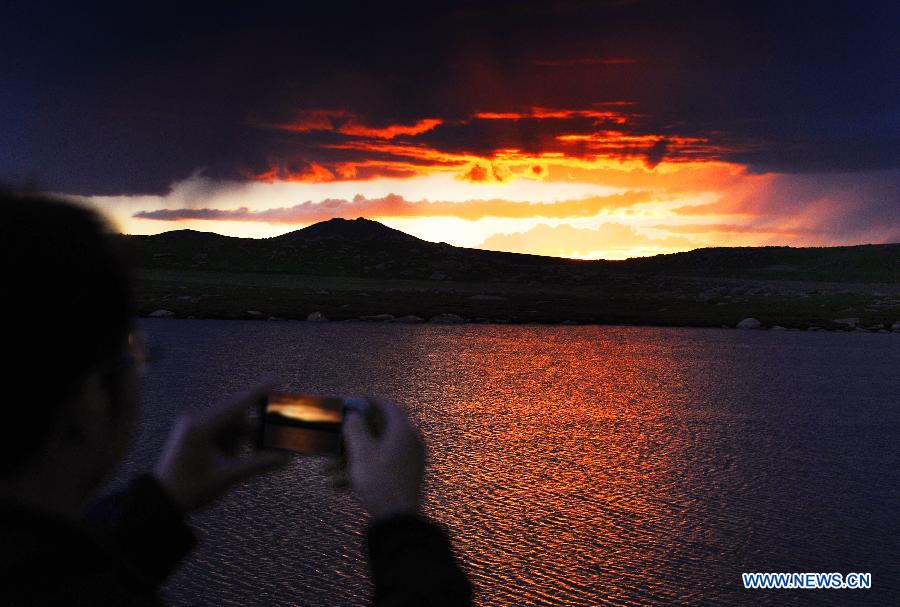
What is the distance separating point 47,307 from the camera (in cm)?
96

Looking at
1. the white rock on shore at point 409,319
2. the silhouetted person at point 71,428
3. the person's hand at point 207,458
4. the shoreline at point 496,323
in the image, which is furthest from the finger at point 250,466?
the white rock on shore at point 409,319

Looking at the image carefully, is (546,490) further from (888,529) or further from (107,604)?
(107,604)

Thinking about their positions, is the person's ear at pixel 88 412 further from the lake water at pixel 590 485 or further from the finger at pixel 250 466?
the finger at pixel 250 466

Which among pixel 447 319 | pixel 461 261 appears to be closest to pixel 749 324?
pixel 447 319

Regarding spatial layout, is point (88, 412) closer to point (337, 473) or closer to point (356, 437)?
point (356, 437)

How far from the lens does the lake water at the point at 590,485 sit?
6516 mm

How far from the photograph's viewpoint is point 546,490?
9117mm

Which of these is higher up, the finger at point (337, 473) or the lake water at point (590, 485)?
the finger at point (337, 473)

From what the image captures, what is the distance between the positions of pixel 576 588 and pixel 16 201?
5.97 metres

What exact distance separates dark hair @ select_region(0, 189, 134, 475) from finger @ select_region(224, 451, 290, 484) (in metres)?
0.61

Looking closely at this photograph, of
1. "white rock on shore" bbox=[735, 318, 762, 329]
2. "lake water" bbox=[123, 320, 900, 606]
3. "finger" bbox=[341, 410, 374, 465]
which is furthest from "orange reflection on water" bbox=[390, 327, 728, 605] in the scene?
"white rock on shore" bbox=[735, 318, 762, 329]

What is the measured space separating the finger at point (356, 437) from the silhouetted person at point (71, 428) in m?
0.09

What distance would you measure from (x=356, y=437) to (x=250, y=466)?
347 mm

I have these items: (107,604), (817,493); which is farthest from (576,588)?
(107,604)
